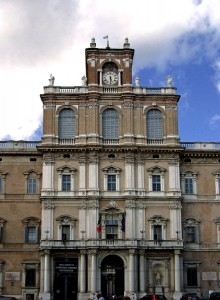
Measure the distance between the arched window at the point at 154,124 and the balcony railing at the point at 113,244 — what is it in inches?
440

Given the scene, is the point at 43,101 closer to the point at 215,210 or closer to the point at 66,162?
the point at 66,162

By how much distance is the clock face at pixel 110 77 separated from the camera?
62.8 meters

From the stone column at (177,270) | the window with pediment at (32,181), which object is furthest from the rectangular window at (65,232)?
the stone column at (177,270)

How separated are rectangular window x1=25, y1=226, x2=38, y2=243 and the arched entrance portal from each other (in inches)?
304

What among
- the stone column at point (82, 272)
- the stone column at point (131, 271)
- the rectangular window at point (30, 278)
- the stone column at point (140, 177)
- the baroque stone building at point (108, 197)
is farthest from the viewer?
the stone column at point (140, 177)

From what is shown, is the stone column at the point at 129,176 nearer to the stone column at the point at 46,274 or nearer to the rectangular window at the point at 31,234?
the rectangular window at the point at 31,234

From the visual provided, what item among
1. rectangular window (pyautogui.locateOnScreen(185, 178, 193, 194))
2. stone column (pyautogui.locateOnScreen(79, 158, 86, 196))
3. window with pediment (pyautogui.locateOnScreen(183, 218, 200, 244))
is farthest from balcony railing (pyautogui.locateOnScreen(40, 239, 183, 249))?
rectangular window (pyautogui.locateOnScreen(185, 178, 193, 194))

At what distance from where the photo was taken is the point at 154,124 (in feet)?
201

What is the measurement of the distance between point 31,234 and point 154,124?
57.6ft

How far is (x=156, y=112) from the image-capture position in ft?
203

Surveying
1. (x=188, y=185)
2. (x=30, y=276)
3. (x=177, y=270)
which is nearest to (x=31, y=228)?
(x=30, y=276)

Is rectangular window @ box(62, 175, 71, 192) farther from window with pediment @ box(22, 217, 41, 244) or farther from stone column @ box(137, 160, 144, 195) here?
stone column @ box(137, 160, 144, 195)

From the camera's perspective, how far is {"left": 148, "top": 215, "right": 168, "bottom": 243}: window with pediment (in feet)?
191

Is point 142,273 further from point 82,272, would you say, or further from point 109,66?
point 109,66
